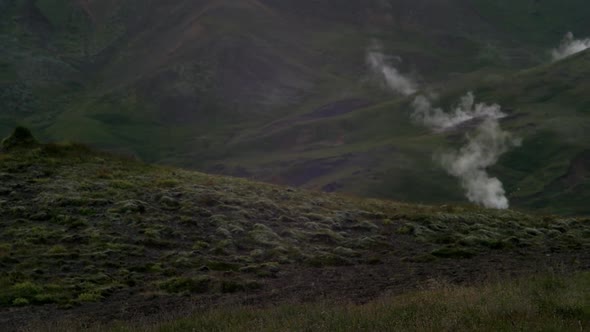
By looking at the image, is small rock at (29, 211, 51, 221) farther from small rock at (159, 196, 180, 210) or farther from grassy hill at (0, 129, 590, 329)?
small rock at (159, 196, 180, 210)

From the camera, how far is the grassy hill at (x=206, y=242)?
21.9 m

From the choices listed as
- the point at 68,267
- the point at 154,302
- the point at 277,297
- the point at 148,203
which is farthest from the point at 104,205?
the point at 277,297

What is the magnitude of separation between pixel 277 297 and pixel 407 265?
7511mm

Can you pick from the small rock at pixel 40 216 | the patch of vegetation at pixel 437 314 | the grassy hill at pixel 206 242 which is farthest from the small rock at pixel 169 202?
the patch of vegetation at pixel 437 314

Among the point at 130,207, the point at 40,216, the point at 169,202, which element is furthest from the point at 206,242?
the point at 40,216

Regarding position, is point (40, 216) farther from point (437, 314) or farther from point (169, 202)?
point (437, 314)

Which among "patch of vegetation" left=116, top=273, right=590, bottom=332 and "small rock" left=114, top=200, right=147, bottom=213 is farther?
"small rock" left=114, top=200, right=147, bottom=213

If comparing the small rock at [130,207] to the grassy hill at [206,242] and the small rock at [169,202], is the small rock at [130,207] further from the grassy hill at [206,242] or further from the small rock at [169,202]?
the small rock at [169,202]

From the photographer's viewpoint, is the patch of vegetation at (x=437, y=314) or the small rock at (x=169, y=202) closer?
the patch of vegetation at (x=437, y=314)

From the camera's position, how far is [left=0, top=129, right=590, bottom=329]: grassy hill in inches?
861

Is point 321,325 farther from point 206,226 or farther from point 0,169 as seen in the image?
point 0,169

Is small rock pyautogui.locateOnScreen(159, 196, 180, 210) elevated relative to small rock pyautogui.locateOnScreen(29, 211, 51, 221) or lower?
elevated

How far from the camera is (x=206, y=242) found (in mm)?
29500

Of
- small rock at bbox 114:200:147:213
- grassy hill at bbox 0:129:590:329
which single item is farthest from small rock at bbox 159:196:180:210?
small rock at bbox 114:200:147:213
